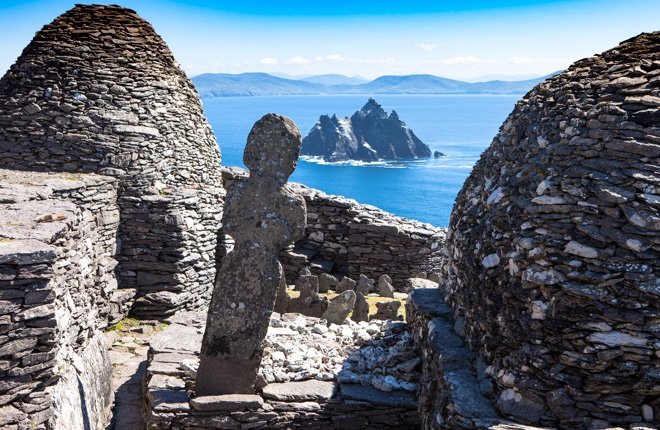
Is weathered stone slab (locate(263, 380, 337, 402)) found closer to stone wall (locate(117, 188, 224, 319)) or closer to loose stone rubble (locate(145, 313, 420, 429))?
loose stone rubble (locate(145, 313, 420, 429))

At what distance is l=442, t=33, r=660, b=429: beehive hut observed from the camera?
500 centimetres

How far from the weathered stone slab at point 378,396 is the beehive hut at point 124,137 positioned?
6.64 meters

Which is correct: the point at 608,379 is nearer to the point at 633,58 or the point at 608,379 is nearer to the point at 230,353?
the point at 633,58

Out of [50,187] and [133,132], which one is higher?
[133,132]

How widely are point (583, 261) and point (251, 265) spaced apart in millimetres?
3478

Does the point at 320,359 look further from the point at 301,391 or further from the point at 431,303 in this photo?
the point at 431,303

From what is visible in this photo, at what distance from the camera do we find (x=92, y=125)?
1291 cm

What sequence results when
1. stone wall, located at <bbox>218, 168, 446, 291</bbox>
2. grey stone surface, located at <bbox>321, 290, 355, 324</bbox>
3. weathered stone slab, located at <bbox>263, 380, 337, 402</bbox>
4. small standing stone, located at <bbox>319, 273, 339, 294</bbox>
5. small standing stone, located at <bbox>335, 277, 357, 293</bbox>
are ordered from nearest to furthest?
weathered stone slab, located at <bbox>263, 380, 337, 402</bbox> < grey stone surface, located at <bbox>321, 290, 355, 324</bbox> < small standing stone, located at <bbox>335, 277, 357, 293</bbox> < small standing stone, located at <bbox>319, 273, 339, 294</bbox> < stone wall, located at <bbox>218, 168, 446, 291</bbox>

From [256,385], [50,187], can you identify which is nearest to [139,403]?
[256,385]

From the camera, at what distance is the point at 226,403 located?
6789 millimetres

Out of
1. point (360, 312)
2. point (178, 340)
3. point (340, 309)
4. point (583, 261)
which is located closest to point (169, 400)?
point (178, 340)

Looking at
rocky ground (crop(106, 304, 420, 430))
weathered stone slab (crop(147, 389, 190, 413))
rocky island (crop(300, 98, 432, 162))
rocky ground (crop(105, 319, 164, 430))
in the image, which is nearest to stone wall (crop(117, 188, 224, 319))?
rocky ground (crop(105, 319, 164, 430))

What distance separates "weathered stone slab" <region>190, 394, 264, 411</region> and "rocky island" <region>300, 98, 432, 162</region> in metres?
91.4

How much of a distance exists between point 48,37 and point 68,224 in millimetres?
7277
